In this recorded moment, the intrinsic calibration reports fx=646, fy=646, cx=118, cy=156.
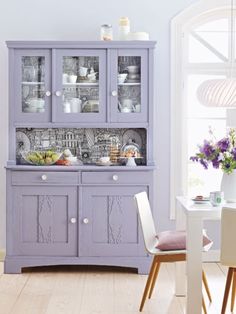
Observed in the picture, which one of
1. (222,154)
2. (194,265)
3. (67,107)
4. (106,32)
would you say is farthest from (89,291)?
(106,32)

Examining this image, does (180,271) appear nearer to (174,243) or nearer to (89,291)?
(174,243)

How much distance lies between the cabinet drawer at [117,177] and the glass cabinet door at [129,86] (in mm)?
453

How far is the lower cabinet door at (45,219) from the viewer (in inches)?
210

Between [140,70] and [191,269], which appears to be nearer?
[191,269]

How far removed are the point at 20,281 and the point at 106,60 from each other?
76.3 inches

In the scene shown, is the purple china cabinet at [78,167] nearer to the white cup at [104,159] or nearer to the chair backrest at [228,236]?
the white cup at [104,159]

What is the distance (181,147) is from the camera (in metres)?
5.81

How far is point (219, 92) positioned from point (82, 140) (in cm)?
181

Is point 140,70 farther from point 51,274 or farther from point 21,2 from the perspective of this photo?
point 51,274

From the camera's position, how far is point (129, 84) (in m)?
5.45

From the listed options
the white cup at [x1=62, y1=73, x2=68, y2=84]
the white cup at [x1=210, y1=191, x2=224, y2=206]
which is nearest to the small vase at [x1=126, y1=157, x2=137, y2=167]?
the white cup at [x1=62, y1=73, x2=68, y2=84]

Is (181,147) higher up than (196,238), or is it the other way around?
(181,147)

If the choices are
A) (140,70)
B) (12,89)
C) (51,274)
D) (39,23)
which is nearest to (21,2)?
(39,23)

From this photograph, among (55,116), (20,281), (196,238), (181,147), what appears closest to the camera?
(196,238)
